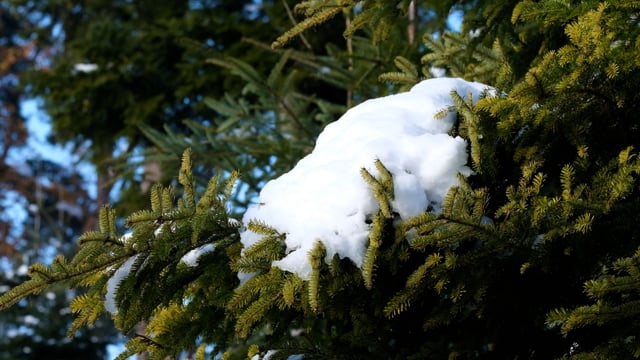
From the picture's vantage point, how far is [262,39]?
7.14 meters

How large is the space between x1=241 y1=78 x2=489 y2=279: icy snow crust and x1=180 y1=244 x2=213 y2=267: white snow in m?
0.22

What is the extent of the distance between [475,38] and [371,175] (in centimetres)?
139

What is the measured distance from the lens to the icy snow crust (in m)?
2.02

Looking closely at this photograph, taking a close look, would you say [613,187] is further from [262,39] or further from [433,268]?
[262,39]

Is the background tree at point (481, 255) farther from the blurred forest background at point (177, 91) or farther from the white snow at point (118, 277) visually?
the blurred forest background at point (177, 91)

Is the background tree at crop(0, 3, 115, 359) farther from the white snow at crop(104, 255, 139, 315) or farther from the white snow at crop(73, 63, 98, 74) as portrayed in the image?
the white snow at crop(104, 255, 139, 315)

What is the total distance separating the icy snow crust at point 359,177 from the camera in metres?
2.02

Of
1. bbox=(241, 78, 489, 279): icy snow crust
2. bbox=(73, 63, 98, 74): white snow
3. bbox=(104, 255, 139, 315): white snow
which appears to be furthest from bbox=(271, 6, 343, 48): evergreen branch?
bbox=(73, 63, 98, 74): white snow

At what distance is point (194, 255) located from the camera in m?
2.39

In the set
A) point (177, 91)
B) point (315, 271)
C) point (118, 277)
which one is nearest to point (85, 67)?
point (177, 91)

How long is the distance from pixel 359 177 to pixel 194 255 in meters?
0.66

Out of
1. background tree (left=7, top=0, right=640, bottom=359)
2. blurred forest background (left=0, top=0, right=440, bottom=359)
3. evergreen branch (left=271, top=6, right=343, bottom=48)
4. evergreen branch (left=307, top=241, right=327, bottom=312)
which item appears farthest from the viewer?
blurred forest background (left=0, top=0, right=440, bottom=359)

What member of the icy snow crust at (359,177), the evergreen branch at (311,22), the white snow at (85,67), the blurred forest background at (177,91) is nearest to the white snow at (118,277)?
the icy snow crust at (359,177)

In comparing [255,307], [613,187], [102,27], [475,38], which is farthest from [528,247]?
[102,27]
